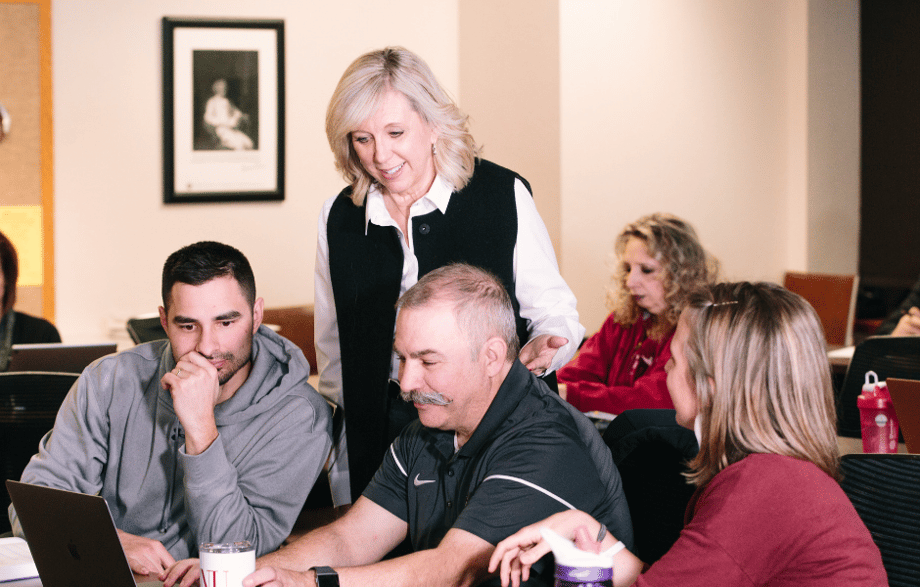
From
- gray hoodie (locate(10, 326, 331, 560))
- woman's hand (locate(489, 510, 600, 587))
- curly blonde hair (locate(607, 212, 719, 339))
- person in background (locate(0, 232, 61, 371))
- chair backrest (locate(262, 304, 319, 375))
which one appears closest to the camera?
woman's hand (locate(489, 510, 600, 587))

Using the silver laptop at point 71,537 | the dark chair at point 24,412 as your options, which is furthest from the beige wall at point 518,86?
the silver laptop at point 71,537

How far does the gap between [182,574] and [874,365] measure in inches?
87.8

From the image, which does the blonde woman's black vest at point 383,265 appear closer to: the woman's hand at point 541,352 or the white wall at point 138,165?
the woman's hand at point 541,352

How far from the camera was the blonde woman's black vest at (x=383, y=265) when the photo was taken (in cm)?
217

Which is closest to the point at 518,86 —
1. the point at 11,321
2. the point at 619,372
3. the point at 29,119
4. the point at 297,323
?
the point at 297,323

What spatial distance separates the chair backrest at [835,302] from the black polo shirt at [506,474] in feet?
11.7

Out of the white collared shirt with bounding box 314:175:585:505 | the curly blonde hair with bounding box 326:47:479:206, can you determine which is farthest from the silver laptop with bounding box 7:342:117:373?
the curly blonde hair with bounding box 326:47:479:206

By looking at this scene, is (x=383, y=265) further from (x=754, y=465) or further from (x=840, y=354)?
(x=840, y=354)

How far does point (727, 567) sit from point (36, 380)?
1.74 m

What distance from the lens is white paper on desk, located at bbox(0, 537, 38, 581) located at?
1.48 metres

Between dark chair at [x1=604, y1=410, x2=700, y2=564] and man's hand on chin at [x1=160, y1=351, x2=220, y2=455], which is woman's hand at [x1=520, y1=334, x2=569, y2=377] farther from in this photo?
man's hand on chin at [x1=160, y1=351, x2=220, y2=455]

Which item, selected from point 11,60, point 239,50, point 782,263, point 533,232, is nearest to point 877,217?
point 782,263

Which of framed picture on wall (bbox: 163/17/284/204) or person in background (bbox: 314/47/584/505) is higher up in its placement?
framed picture on wall (bbox: 163/17/284/204)

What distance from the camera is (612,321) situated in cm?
357
